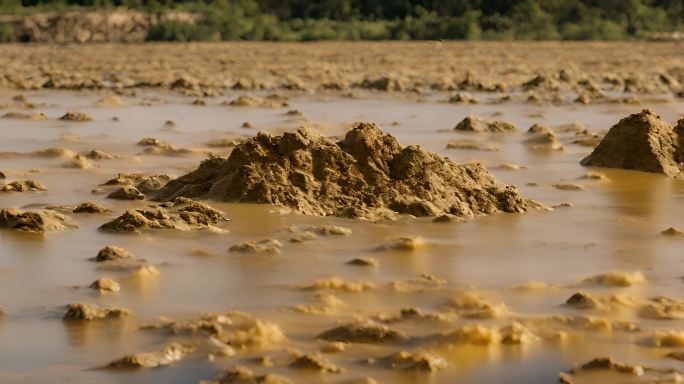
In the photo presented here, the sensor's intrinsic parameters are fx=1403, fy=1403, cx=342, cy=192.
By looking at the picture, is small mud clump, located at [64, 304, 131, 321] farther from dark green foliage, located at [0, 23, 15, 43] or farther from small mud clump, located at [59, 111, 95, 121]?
dark green foliage, located at [0, 23, 15, 43]

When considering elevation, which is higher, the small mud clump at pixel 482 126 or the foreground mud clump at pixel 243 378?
the foreground mud clump at pixel 243 378

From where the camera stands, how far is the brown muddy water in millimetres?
4867

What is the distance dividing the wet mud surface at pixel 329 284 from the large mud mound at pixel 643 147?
0.12 meters

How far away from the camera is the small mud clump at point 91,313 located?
5.34 meters

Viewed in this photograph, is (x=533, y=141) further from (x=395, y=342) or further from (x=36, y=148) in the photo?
(x=395, y=342)

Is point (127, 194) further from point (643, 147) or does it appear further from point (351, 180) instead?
point (643, 147)

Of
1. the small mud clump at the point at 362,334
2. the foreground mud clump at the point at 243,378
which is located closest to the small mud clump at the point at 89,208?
the small mud clump at the point at 362,334

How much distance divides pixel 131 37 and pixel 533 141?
100ft

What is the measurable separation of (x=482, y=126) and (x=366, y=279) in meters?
7.97

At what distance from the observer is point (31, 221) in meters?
7.30

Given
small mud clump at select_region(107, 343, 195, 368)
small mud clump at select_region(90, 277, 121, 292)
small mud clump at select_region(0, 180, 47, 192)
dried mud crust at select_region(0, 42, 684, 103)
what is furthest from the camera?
dried mud crust at select_region(0, 42, 684, 103)

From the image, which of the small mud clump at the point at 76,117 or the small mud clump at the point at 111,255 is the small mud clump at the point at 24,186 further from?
the small mud clump at the point at 76,117

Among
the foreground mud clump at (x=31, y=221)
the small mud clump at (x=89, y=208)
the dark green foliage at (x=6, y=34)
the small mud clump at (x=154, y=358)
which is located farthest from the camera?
the dark green foliage at (x=6, y=34)

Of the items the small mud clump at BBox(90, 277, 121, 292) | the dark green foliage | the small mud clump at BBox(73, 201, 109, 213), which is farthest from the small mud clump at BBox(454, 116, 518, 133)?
the dark green foliage
